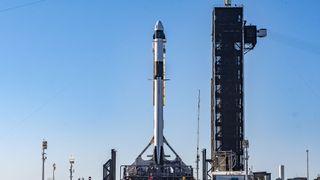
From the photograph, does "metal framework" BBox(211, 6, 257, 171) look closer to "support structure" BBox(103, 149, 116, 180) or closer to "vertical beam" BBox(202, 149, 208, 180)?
"vertical beam" BBox(202, 149, 208, 180)

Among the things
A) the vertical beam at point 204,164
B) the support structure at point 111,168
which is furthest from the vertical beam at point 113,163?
the vertical beam at point 204,164

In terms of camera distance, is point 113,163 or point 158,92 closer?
point 113,163

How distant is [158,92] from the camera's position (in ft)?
344

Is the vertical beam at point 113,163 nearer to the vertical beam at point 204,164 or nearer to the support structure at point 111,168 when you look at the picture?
the support structure at point 111,168

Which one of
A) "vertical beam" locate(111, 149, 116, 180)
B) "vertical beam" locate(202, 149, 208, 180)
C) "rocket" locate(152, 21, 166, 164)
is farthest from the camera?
"rocket" locate(152, 21, 166, 164)

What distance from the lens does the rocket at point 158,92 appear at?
10431 centimetres

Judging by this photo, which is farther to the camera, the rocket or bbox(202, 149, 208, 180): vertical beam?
the rocket

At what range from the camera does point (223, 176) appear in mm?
86062

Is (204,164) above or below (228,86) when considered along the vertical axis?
below

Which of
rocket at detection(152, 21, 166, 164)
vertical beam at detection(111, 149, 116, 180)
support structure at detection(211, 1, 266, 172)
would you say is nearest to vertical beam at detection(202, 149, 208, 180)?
support structure at detection(211, 1, 266, 172)

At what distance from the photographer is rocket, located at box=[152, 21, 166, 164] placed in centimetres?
10431

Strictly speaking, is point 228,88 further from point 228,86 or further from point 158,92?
point 158,92

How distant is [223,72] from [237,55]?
3300 mm

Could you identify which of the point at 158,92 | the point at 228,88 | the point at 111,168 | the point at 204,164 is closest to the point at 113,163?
the point at 111,168
